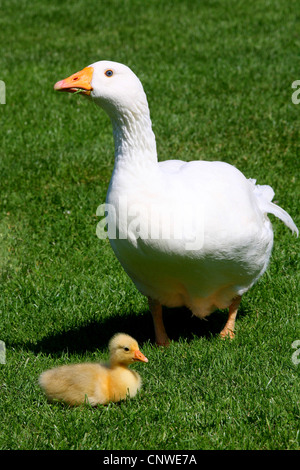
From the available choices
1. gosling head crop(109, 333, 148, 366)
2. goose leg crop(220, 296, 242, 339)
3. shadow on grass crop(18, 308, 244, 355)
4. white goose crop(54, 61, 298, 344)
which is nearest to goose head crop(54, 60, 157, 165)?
white goose crop(54, 61, 298, 344)

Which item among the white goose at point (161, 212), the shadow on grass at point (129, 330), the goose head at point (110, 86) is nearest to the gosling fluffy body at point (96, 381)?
the white goose at point (161, 212)

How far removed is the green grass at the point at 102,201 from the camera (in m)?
4.04

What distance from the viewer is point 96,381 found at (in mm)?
4215

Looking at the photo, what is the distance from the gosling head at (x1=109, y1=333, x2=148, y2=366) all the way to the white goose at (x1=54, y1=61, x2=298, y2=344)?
1.68ft

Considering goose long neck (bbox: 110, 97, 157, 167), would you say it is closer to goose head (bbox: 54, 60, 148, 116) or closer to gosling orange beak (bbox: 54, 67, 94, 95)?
goose head (bbox: 54, 60, 148, 116)

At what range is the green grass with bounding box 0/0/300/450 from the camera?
404 centimetres

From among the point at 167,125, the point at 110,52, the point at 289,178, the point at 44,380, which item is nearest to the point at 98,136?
the point at 167,125

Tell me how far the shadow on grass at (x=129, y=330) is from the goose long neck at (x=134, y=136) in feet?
4.85

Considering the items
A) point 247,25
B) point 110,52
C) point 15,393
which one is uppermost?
point 247,25

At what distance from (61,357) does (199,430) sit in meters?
1.36

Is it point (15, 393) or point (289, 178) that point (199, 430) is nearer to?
point (15, 393)

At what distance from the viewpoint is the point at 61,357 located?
16.0 feet

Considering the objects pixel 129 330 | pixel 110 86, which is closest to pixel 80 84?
pixel 110 86
